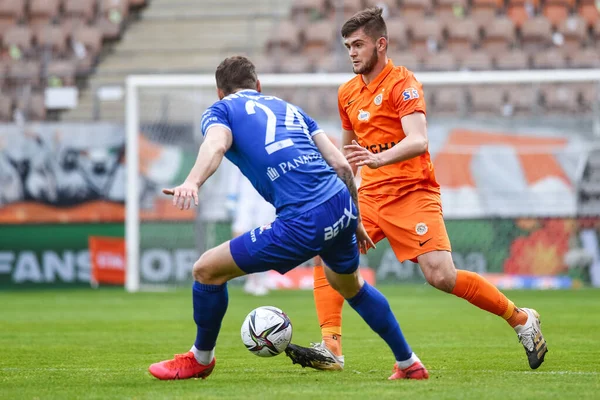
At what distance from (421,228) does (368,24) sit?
140 cm

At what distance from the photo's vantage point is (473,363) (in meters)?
7.30

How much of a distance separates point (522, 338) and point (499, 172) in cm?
1157

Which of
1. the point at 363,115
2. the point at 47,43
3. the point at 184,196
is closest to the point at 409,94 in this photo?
the point at 363,115

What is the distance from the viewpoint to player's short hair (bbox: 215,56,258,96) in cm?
609

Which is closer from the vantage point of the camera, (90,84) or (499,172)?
(499,172)

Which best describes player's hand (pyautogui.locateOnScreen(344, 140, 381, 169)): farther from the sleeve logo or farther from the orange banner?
the orange banner

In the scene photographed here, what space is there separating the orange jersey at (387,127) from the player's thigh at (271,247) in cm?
150

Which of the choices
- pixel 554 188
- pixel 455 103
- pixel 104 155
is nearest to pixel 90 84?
pixel 104 155

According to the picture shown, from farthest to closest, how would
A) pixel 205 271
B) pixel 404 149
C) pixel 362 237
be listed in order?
pixel 404 149 < pixel 362 237 < pixel 205 271

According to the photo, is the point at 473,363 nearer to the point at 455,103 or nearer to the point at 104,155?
the point at 455,103

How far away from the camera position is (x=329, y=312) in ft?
23.6

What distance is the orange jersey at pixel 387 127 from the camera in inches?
279

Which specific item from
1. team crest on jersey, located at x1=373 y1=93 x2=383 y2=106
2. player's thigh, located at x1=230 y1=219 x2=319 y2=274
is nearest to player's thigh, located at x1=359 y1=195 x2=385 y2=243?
team crest on jersey, located at x1=373 y1=93 x2=383 y2=106

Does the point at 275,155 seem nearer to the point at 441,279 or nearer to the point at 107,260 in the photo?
the point at 441,279
